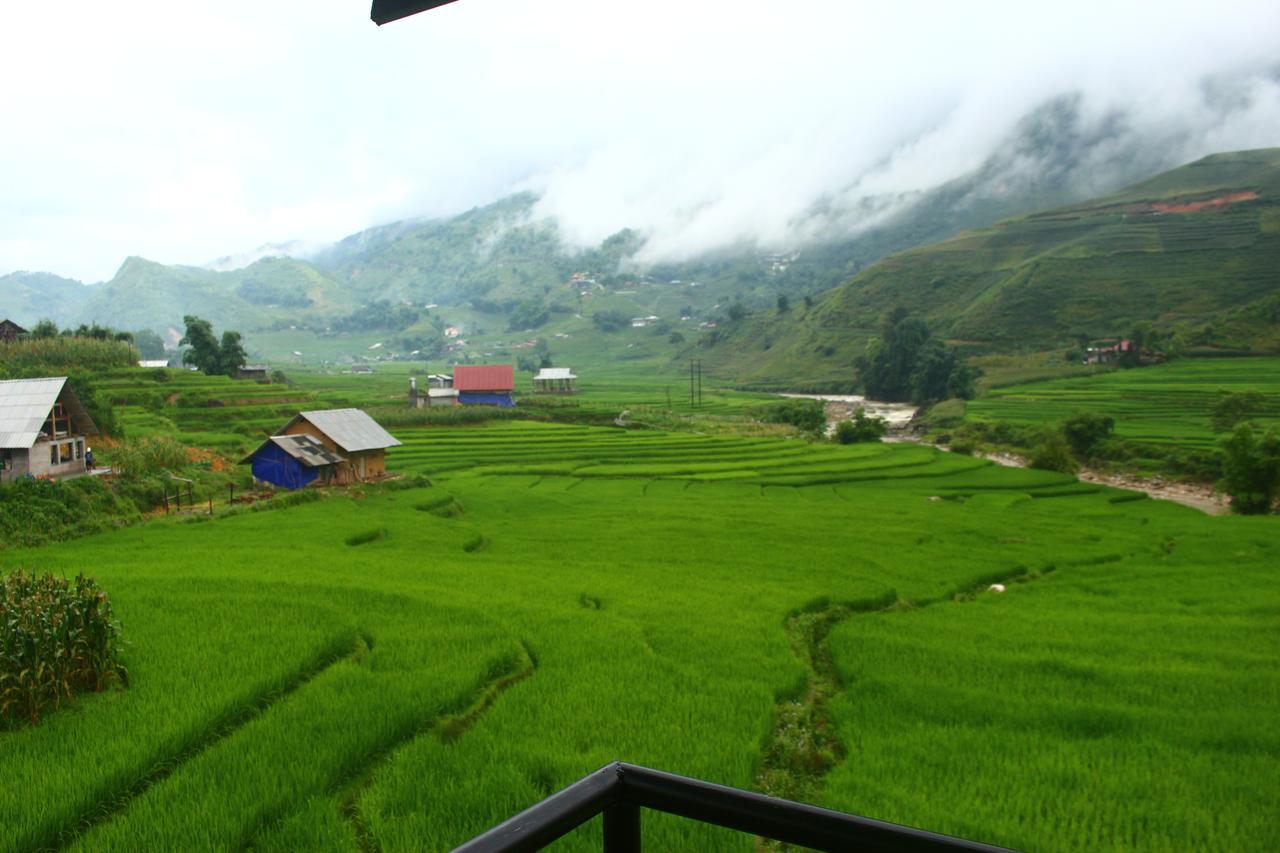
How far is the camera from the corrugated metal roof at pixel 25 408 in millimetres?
21828

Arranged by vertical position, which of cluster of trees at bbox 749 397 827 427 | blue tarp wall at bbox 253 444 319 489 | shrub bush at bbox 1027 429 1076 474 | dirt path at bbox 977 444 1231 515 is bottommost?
dirt path at bbox 977 444 1231 515

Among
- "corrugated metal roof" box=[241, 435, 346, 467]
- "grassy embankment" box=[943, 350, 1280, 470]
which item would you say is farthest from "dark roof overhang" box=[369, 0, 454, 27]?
"grassy embankment" box=[943, 350, 1280, 470]

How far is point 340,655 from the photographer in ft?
29.5

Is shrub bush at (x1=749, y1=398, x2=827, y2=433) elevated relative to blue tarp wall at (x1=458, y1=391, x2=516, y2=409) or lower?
lower

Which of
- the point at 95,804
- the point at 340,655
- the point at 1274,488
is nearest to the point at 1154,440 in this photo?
the point at 1274,488

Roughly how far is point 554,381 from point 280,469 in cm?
5171

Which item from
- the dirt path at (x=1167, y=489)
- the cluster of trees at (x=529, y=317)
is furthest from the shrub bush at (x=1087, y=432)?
the cluster of trees at (x=529, y=317)

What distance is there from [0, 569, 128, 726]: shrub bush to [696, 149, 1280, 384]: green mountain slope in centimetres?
8488

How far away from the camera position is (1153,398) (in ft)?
183

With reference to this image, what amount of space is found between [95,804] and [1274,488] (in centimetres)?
4007

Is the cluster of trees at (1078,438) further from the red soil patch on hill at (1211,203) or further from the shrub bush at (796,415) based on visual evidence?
the red soil patch on hill at (1211,203)

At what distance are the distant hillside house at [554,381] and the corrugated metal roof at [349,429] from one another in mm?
45985

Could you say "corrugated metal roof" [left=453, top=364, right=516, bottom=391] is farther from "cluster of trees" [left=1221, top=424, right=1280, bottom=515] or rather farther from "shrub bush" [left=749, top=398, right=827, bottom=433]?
"cluster of trees" [left=1221, top=424, right=1280, bottom=515]

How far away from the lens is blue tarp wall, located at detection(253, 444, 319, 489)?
28047mm
